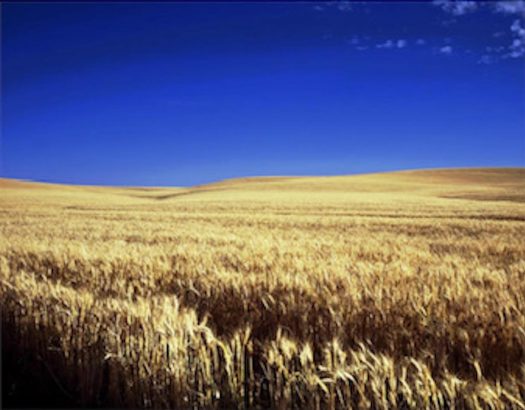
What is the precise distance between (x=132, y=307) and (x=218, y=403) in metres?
1.23

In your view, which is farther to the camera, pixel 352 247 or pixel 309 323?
pixel 352 247

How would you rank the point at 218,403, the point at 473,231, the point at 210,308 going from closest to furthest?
the point at 218,403 → the point at 210,308 → the point at 473,231

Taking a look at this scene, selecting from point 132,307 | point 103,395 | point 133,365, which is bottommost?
point 103,395

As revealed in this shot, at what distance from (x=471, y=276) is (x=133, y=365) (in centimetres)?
365

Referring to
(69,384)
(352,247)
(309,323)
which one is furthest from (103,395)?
(352,247)

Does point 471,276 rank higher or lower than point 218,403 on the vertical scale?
higher

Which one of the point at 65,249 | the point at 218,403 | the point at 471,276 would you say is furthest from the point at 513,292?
the point at 65,249

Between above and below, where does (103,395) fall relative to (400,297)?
below

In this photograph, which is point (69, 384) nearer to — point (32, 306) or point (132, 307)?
point (132, 307)

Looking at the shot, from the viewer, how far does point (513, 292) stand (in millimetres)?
4070

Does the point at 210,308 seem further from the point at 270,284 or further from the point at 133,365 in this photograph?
the point at 133,365

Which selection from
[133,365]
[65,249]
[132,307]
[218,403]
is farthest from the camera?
[65,249]

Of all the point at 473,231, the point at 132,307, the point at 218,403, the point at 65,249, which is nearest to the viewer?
the point at 218,403

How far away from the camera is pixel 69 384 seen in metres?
3.47
